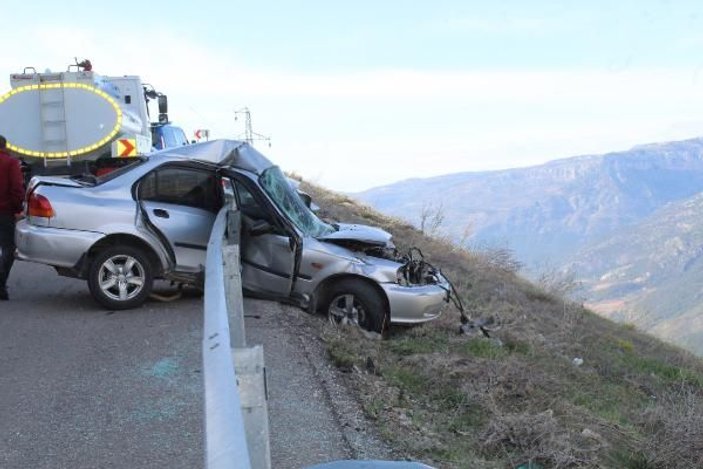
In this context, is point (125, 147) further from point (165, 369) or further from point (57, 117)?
point (165, 369)

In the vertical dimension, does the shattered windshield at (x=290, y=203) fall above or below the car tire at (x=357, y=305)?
above

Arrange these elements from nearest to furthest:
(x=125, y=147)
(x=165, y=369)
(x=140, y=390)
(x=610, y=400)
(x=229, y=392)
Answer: (x=229, y=392) → (x=140, y=390) → (x=165, y=369) → (x=610, y=400) → (x=125, y=147)

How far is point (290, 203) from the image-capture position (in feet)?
27.3

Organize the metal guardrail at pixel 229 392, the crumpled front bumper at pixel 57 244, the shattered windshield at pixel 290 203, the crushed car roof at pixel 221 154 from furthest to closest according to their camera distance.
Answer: the crushed car roof at pixel 221 154 < the shattered windshield at pixel 290 203 < the crumpled front bumper at pixel 57 244 < the metal guardrail at pixel 229 392

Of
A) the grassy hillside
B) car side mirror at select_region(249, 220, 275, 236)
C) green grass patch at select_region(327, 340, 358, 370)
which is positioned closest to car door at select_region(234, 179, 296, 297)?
car side mirror at select_region(249, 220, 275, 236)

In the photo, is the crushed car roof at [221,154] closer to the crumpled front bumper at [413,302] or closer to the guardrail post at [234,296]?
the crumpled front bumper at [413,302]

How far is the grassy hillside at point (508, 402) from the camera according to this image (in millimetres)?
4980

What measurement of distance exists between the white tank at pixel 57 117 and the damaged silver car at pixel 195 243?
260 inches

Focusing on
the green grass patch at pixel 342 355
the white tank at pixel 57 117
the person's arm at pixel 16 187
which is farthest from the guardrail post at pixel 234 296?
the white tank at pixel 57 117

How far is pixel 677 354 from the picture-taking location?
1549 cm

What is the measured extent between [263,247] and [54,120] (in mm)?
8051

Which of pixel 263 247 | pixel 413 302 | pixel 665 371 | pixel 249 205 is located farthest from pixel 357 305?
pixel 665 371

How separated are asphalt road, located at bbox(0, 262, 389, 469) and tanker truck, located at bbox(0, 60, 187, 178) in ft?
22.2

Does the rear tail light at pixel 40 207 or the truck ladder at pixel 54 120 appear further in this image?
the truck ladder at pixel 54 120
